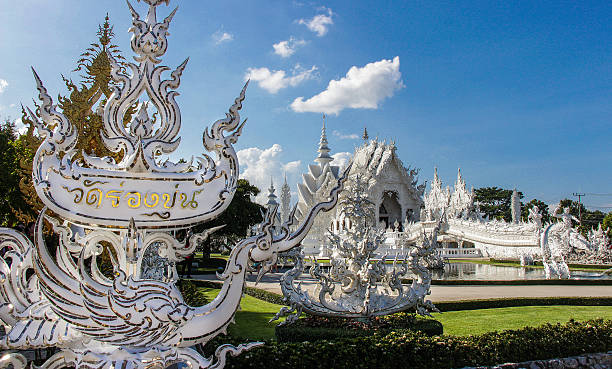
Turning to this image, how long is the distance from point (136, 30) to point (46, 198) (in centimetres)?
165

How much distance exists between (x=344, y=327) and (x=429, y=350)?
196cm

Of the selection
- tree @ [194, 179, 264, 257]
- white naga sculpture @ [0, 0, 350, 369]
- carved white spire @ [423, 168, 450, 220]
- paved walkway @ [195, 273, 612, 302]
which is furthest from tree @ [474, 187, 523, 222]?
white naga sculpture @ [0, 0, 350, 369]

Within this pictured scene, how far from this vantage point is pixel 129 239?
124 inches

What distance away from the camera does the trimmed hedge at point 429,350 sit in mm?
5059

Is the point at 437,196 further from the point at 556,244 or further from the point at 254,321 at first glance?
the point at 254,321

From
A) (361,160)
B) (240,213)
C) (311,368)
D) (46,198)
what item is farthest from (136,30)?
(361,160)

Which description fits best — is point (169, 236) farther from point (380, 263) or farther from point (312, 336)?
point (380, 263)

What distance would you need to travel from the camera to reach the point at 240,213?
26.0m

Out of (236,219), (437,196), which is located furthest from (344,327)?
(437,196)

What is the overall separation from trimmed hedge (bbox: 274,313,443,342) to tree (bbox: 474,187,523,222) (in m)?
61.4

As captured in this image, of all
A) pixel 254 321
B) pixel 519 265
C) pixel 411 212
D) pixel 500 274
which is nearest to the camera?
pixel 254 321

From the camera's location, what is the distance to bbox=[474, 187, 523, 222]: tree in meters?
64.4

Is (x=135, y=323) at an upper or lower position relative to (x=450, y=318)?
upper

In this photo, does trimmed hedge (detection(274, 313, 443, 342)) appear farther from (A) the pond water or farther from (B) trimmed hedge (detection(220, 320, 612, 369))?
(A) the pond water
